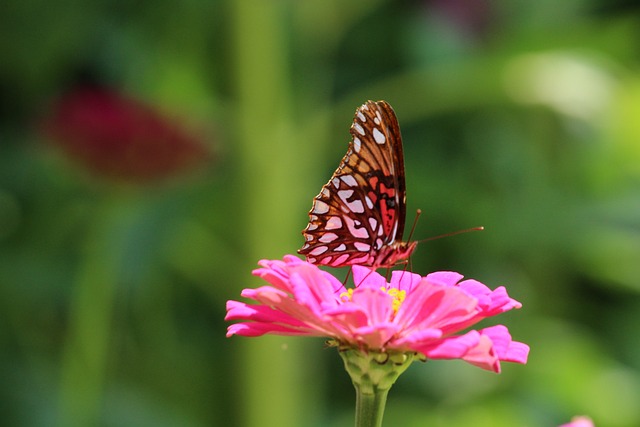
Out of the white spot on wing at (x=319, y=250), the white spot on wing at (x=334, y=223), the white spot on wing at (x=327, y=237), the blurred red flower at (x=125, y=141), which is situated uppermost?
the blurred red flower at (x=125, y=141)

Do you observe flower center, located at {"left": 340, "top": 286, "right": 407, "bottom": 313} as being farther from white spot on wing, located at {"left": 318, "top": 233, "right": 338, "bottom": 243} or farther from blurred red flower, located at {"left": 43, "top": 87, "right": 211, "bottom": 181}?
blurred red flower, located at {"left": 43, "top": 87, "right": 211, "bottom": 181}

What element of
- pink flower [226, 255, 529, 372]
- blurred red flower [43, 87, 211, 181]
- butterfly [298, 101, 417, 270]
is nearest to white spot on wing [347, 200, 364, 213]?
butterfly [298, 101, 417, 270]

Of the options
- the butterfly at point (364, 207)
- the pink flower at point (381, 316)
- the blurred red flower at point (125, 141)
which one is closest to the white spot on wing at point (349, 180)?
the butterfly at point (364, 207)

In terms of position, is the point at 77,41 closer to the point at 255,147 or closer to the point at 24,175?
the point at 24,175

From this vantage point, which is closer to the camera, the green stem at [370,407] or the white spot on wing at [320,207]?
the green stem at [370,407]

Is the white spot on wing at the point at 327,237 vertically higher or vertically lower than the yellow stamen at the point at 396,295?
higher

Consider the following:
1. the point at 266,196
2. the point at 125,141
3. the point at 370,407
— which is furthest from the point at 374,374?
the point at 266,196

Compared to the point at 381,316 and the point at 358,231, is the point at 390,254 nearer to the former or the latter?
the point at 358,231

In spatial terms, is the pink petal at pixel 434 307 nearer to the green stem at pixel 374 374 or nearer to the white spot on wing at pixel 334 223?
the green stem at pixel 374 374
